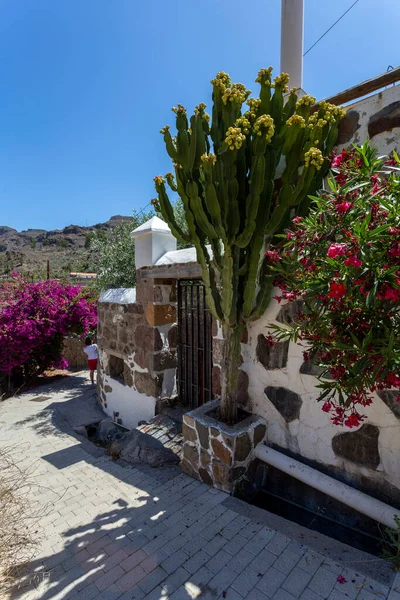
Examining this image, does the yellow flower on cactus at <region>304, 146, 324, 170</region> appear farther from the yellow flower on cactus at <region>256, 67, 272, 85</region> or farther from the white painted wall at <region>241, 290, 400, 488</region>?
the white painted wall at <region>241, 290, 400, 488</region>

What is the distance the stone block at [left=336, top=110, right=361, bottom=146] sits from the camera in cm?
312

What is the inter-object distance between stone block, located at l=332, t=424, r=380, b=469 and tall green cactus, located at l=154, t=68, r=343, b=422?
117 cm

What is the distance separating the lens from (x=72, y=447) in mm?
4789

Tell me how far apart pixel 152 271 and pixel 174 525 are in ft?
11.1

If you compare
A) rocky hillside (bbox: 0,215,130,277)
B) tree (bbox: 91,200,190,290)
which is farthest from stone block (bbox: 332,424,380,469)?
rocky hillside (bbox: 0,215,130,277)

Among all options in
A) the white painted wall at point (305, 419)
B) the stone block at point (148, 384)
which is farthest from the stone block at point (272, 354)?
the stone block at point (148, 384)

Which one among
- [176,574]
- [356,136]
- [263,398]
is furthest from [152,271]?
[176,574]

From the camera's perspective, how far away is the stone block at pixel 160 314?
5203mm

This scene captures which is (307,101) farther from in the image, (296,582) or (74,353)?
(74,353)

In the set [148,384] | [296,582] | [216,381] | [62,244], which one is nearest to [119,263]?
[148,384]

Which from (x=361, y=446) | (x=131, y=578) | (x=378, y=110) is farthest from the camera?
(x=378, y=110)

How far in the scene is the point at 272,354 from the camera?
3.51 m

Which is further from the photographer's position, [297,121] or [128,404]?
[128,404]

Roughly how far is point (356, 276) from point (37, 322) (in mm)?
8633
